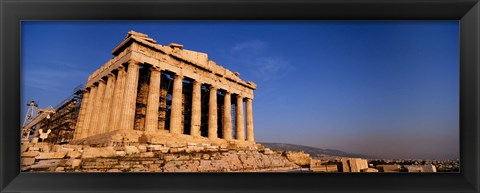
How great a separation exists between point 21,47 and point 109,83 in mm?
13924

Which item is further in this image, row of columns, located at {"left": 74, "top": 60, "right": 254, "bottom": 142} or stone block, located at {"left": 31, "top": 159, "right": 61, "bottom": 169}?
row of columns, located at {"left": 74, "top": 60, "right": 254, "bottom": 142}

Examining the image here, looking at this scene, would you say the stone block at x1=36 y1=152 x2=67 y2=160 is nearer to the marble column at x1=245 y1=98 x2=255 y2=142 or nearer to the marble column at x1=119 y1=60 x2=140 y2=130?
the marble column at x1=119 y1=60 x2=140 y2=130

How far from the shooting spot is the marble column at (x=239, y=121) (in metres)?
25.8

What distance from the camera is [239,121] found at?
86.0 ft

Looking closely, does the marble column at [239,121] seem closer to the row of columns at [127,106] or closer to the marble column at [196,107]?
the row of columns at [127,106]

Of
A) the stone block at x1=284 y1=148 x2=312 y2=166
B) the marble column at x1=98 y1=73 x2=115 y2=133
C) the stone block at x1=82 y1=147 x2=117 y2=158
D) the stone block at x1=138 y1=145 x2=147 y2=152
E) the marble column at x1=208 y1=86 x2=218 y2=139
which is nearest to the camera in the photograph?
the stone block at x1=82 y1=147 x2=117 y2=158

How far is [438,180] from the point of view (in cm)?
671

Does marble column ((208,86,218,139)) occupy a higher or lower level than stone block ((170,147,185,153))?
higher

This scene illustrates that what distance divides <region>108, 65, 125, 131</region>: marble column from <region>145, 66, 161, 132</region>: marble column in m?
1.38

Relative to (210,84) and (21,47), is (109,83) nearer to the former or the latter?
(210,84)

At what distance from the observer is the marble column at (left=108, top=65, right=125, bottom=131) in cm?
1781

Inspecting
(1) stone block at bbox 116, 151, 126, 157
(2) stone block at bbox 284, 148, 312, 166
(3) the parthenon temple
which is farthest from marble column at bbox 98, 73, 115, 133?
(2) stone block at bbox 284, 148, 312, 166
